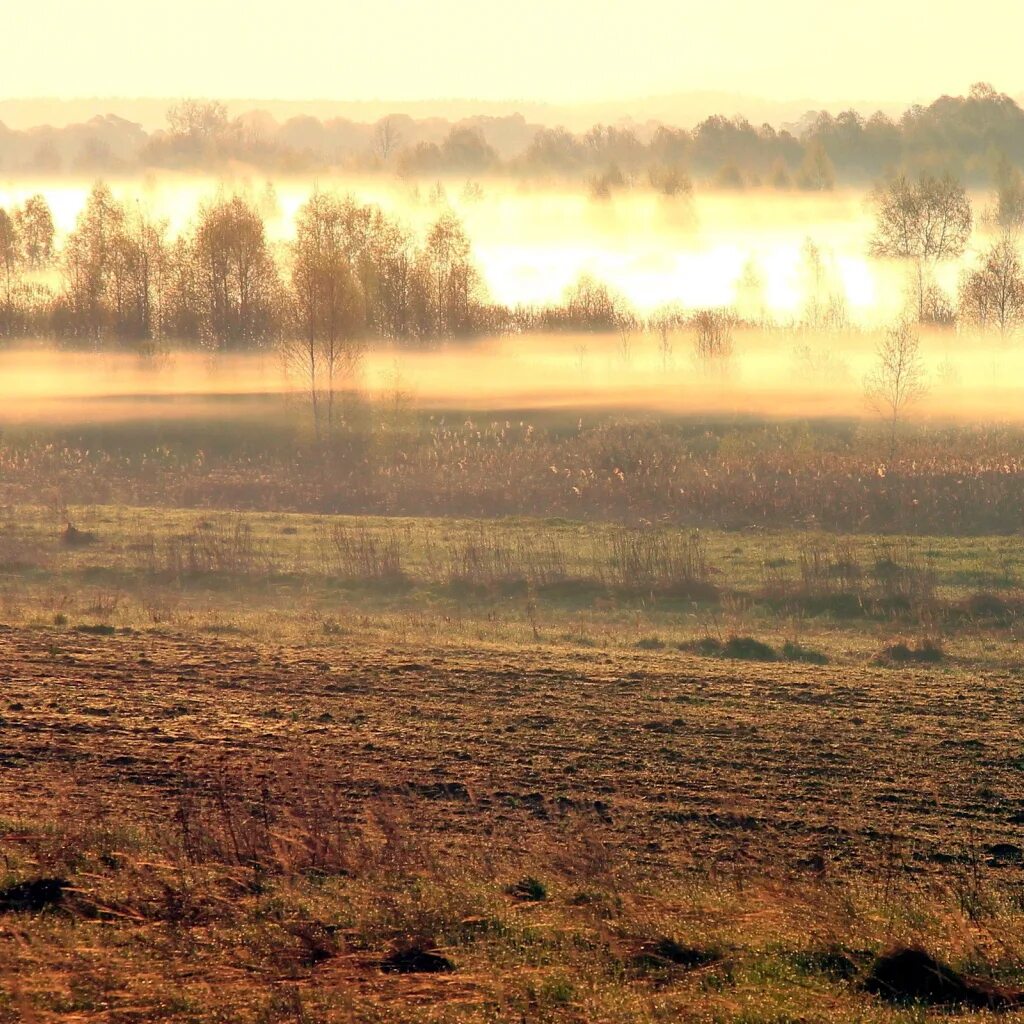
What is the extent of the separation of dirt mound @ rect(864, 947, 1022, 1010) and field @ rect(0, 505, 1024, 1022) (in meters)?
0.04

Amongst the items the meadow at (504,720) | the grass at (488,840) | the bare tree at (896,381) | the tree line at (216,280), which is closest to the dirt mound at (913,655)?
the meadow at (504,720)

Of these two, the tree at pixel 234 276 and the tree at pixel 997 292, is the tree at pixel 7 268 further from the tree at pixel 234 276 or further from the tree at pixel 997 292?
the tree at pixel 997 292

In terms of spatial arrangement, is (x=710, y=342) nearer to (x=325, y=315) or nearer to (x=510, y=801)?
(x=325, y=315)

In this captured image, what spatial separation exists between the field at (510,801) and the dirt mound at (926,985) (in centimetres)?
4

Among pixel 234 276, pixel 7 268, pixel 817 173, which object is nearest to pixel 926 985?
pixel 234 276

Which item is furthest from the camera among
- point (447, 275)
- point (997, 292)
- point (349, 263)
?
point (997, 292)

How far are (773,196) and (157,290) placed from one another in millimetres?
43974

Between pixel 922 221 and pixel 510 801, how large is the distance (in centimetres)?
7093

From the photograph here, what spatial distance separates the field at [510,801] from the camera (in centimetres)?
811

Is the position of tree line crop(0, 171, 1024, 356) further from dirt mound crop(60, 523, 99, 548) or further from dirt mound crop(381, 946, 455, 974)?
dirt mound crop(381, 946, 455, 974)

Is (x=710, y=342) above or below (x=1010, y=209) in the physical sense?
below

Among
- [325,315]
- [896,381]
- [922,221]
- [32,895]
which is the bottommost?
[32,895]

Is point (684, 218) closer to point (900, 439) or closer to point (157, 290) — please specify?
point (157, 290)

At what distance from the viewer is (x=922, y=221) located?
76.1 m
